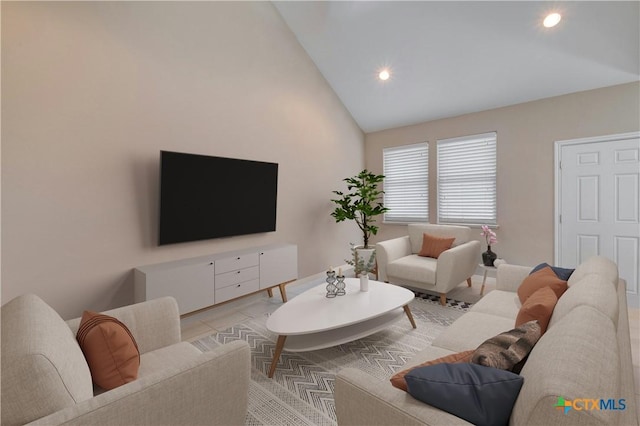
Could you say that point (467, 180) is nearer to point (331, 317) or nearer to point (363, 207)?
point (363, 207)

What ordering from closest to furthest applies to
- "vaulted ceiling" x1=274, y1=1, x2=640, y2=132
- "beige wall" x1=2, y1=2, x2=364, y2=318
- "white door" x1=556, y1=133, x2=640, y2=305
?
"beige wall" x1=2, y1=2, x2=364, y2=318, "vaulted ceiling" x1=274, y1=1, x2=640, y2=132, "white door" x1=556, y1=133, x2=640, y2=305

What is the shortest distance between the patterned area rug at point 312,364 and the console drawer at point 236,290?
0.98 feet

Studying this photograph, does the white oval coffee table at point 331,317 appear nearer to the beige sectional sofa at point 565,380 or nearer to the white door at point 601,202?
the beige sectional sofa at point 565,380

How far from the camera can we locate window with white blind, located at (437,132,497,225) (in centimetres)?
440

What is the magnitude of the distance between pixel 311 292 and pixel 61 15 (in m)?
3.08

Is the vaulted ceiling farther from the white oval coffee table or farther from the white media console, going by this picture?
the white oval coffee table

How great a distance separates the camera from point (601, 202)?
11.7ft

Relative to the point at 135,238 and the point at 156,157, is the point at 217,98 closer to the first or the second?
the point at 156,157

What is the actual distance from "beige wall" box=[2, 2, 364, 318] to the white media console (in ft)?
0.85

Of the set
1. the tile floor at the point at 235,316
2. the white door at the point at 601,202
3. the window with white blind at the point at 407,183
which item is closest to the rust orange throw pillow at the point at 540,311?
the tile floor at the point at 235,316

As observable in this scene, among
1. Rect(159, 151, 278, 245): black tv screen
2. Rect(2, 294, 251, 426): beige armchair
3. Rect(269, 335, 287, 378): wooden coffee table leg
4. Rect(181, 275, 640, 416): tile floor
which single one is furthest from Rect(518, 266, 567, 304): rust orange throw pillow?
Rect(159, 151, 278, 245): black tv screen

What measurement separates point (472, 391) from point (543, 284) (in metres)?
1.50

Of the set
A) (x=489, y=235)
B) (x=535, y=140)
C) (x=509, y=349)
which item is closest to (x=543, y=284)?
(x=509, y=349)

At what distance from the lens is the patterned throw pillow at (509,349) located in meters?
1.06
